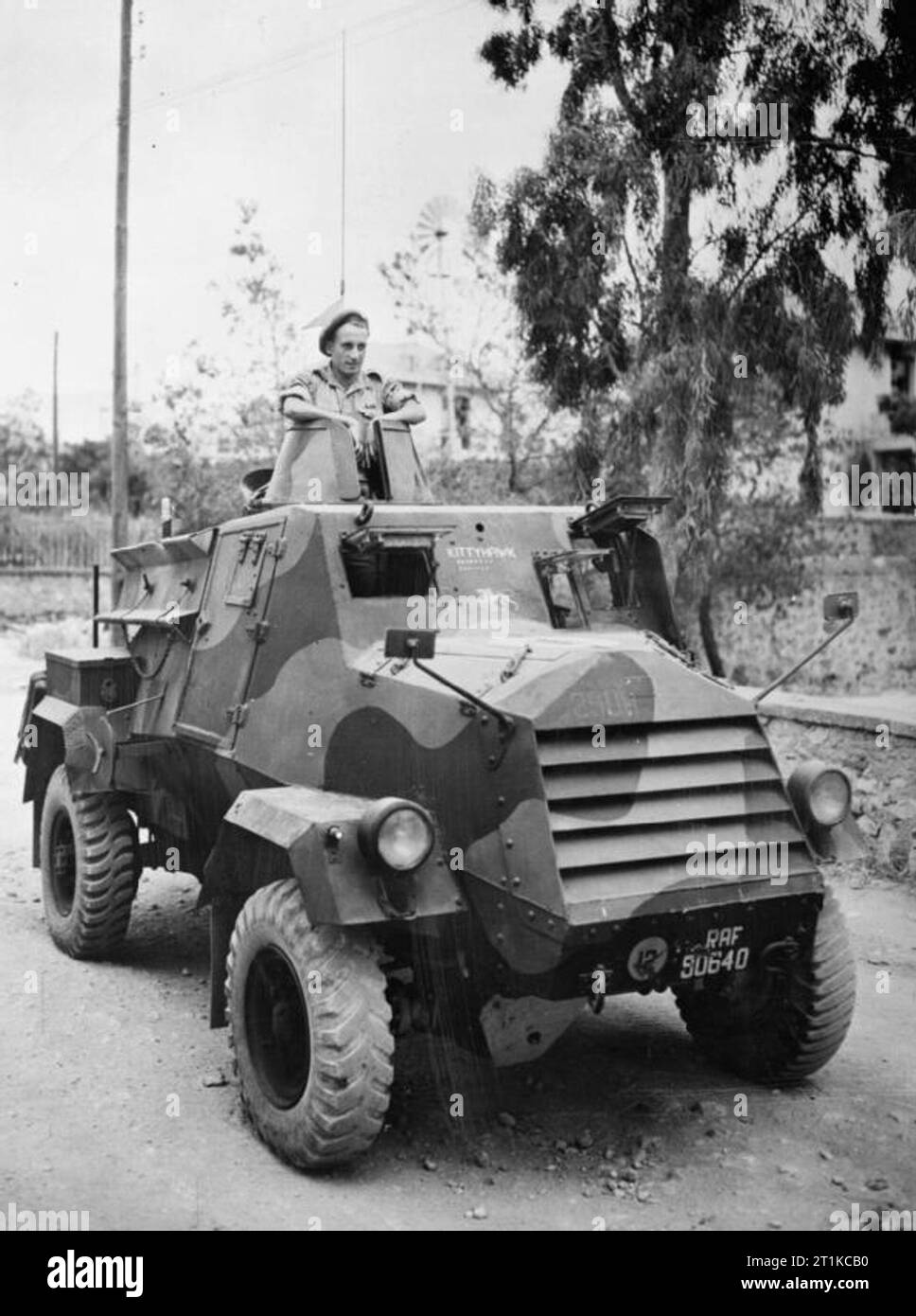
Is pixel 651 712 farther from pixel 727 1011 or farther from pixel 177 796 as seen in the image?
pixel 177 796

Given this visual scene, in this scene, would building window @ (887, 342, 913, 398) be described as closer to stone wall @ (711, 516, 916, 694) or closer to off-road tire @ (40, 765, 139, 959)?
stone wall @ (711, 516, 916, 694)

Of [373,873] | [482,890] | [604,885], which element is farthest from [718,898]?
[373,873]

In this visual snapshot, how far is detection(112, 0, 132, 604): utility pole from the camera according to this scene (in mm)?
15289

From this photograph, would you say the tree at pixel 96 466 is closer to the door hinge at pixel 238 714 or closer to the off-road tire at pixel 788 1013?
the door hinge at pixel 238 714

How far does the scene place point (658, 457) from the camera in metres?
12.5

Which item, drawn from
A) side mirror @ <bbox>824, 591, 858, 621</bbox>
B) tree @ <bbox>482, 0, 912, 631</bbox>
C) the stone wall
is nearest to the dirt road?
side mirror @ <bbox>824, 591, 858, 621</bbox>

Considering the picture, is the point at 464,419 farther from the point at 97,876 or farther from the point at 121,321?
the point at 97,876

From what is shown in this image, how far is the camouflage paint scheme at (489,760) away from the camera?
15.5 feet

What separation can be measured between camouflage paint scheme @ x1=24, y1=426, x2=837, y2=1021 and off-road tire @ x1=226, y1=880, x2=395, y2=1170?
0.19m

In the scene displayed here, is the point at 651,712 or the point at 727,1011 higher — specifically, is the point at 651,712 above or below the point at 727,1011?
above

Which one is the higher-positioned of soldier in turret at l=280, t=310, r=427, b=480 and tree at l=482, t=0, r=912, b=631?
tree at l=482, t=0, r=912, b=631

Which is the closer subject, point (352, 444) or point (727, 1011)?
point (727, 1011)
